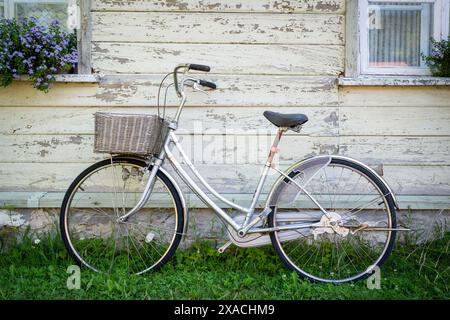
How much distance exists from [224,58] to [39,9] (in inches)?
60.7

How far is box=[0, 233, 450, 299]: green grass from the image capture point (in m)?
3.69

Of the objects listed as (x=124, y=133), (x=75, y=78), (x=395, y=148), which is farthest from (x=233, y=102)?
(x=395, y=148)

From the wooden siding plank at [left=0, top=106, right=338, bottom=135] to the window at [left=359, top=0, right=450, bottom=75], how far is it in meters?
0.58

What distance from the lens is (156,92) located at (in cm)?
439

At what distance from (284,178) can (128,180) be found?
1.28 m

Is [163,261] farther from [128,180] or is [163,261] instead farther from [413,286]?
[413,286]

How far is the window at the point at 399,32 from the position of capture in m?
4.55

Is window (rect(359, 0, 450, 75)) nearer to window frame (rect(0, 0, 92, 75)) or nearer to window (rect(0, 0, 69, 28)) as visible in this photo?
window frame (rect(0, 0, 92, 75))

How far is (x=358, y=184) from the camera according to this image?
14.7 ft

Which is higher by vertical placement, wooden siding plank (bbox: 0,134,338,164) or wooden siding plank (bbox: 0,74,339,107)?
wooden siding plank (bbox: 0,74,339,107)

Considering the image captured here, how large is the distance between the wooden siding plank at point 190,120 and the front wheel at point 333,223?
43 centimetres

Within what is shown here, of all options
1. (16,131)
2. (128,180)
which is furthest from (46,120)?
(128,180)

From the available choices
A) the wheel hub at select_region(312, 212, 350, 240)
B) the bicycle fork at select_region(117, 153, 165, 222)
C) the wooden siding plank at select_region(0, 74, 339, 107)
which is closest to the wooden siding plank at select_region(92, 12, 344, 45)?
the wooden siding plank at select_region(0, 74, 339, 107)
